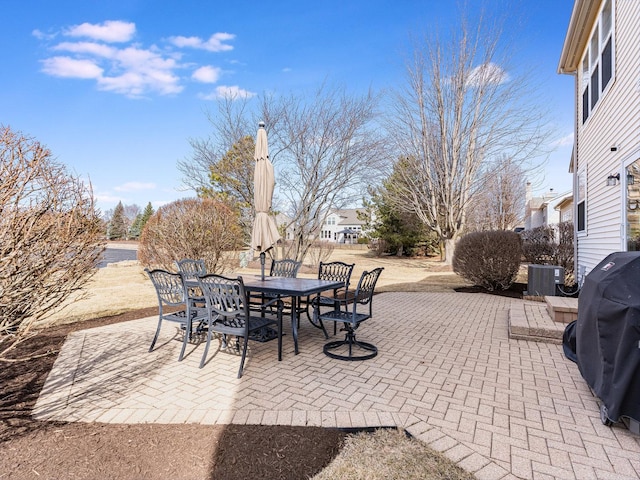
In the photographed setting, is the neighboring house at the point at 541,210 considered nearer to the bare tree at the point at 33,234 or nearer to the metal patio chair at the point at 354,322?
the metal patio chair at the point at 354,322

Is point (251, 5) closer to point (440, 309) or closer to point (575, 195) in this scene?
point (440, 309)

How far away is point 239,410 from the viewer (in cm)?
292

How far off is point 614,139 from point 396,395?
584 centimetres

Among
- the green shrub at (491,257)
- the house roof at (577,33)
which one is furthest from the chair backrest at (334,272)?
the house roof at (577,33)

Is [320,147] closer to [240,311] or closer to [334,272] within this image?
[334,272]

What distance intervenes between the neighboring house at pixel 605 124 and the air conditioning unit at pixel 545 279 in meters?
0.56

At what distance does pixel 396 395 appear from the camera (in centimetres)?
324

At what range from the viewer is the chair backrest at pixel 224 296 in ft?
12.2

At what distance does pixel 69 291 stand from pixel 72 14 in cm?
808

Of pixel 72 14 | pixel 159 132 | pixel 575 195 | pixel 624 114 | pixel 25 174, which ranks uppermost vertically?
pixel 72 14

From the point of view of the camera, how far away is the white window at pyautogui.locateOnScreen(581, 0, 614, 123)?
6.33m

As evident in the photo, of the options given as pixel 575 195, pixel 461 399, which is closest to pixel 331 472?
pixel 461 399

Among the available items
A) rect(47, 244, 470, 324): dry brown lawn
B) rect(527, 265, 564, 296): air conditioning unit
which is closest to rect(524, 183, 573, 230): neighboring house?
rect(47, 244, 470, 324): dry brown lawn

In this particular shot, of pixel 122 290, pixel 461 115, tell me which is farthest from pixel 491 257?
pixel 122 290
